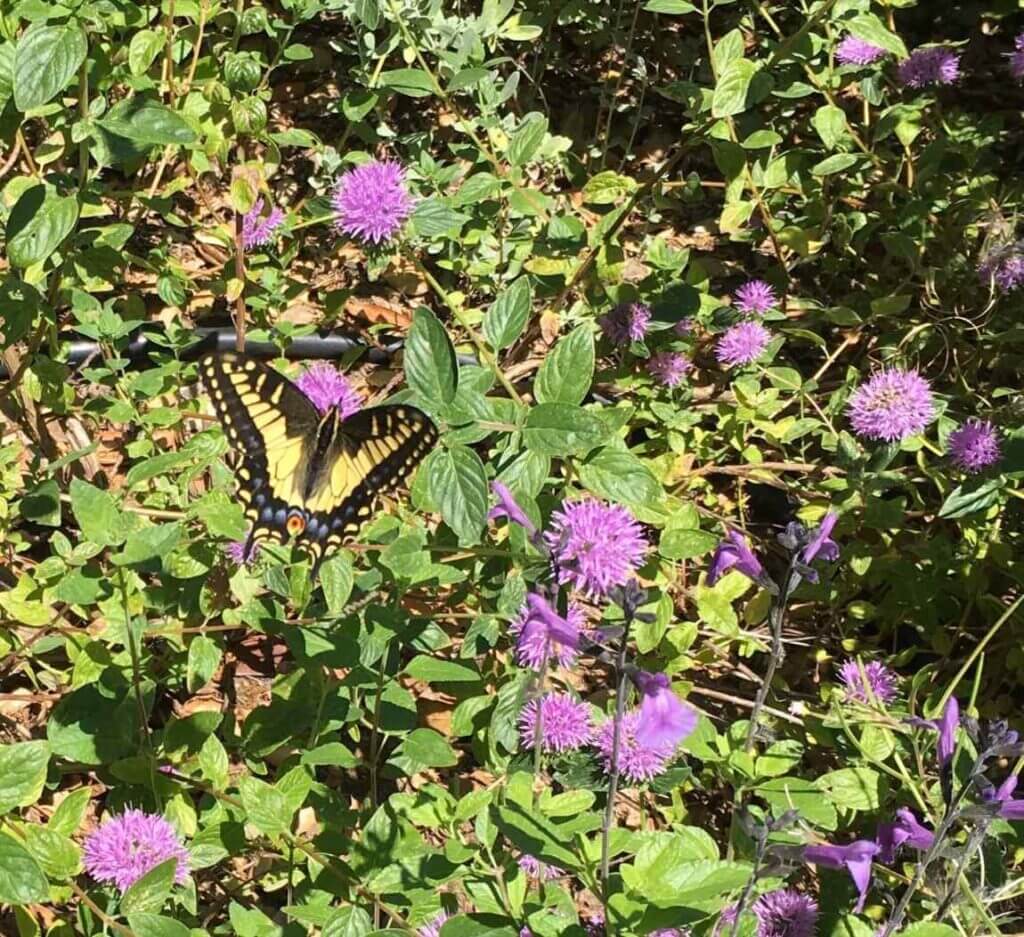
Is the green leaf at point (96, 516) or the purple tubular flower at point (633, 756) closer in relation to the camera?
the green leaf at point (96, 516)

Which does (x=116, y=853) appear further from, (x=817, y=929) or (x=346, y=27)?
(x=346, y=27)

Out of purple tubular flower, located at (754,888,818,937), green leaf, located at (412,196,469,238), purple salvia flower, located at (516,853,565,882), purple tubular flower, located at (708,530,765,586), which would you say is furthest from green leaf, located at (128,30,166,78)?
purple tubular flower, located at (754,888,818,937)

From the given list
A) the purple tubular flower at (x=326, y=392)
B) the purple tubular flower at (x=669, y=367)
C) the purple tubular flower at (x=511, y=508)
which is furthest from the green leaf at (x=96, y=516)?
the purple tubular flower at (x=669, y=367)

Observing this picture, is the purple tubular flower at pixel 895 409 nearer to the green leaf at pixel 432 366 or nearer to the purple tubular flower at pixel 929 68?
the purple tubular flower at pixel 929 68

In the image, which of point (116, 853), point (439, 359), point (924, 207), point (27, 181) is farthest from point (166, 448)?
point (924, 207)

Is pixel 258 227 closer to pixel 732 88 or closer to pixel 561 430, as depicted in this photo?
pixel 732 88

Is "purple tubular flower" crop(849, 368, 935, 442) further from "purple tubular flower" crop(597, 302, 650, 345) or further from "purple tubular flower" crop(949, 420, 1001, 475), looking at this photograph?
"purple tubular flower" crop(597, 302, 650, 345)
